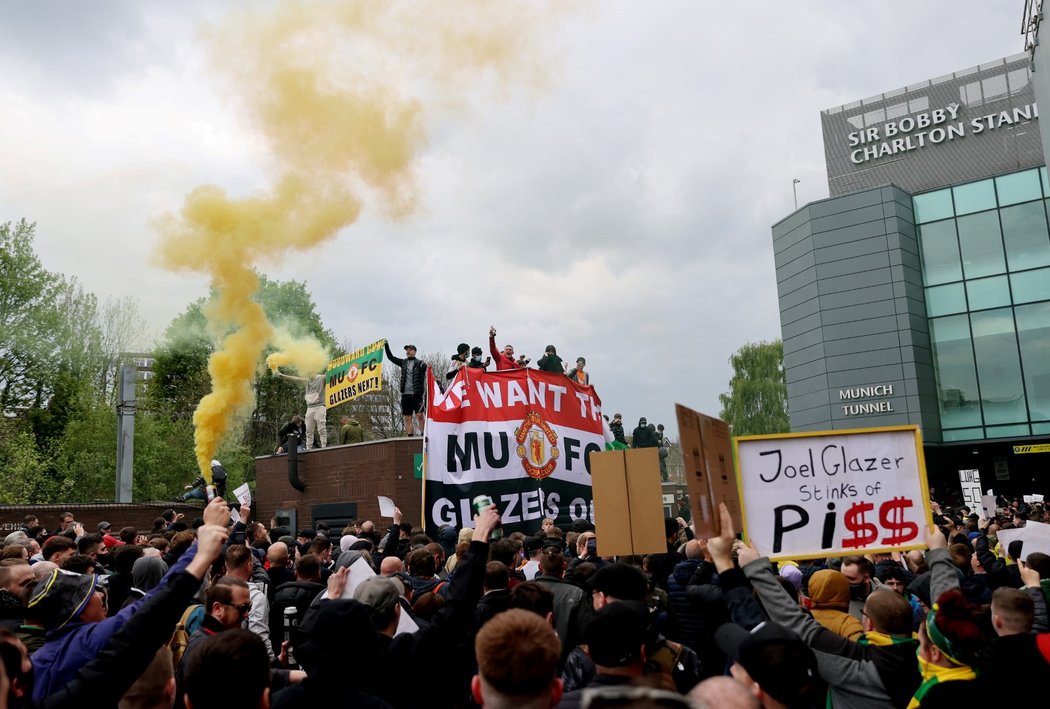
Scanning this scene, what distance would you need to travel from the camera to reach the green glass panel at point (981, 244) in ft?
135

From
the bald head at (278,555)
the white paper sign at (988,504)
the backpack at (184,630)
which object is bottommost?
the white paper sign at (988,504)

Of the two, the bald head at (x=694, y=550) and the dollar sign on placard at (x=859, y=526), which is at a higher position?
the dollar sign on placard at (x=859, y=526)

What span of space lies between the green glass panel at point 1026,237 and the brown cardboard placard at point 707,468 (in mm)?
42614

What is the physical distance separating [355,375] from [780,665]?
17380 millimetres

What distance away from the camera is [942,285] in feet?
140

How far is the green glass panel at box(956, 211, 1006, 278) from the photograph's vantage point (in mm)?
41000

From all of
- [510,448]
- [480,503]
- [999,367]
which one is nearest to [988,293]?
[999,367]

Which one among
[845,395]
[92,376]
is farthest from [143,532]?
[845,395]

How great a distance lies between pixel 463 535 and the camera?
26.9ft

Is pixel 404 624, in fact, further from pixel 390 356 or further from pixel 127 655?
pixel 390 356

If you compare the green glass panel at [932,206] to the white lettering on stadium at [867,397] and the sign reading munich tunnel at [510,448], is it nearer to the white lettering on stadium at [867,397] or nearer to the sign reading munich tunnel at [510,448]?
the white lettering on stadium at [867,397]

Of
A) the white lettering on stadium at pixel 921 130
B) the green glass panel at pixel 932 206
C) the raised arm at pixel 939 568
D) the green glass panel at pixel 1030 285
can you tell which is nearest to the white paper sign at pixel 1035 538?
the raised arm at pixel 939 568

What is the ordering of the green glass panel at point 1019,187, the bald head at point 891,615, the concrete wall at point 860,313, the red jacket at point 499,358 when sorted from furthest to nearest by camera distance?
the concrete wall at point 860,313, the green glass panel at point 1019,187, the red jacket at point 499,358, the bald head at point 891,615

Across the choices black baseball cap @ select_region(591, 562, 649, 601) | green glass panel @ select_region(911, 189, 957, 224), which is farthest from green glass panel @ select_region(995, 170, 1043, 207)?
black baseball cap @ select_region(591, 562, 649, 601)
